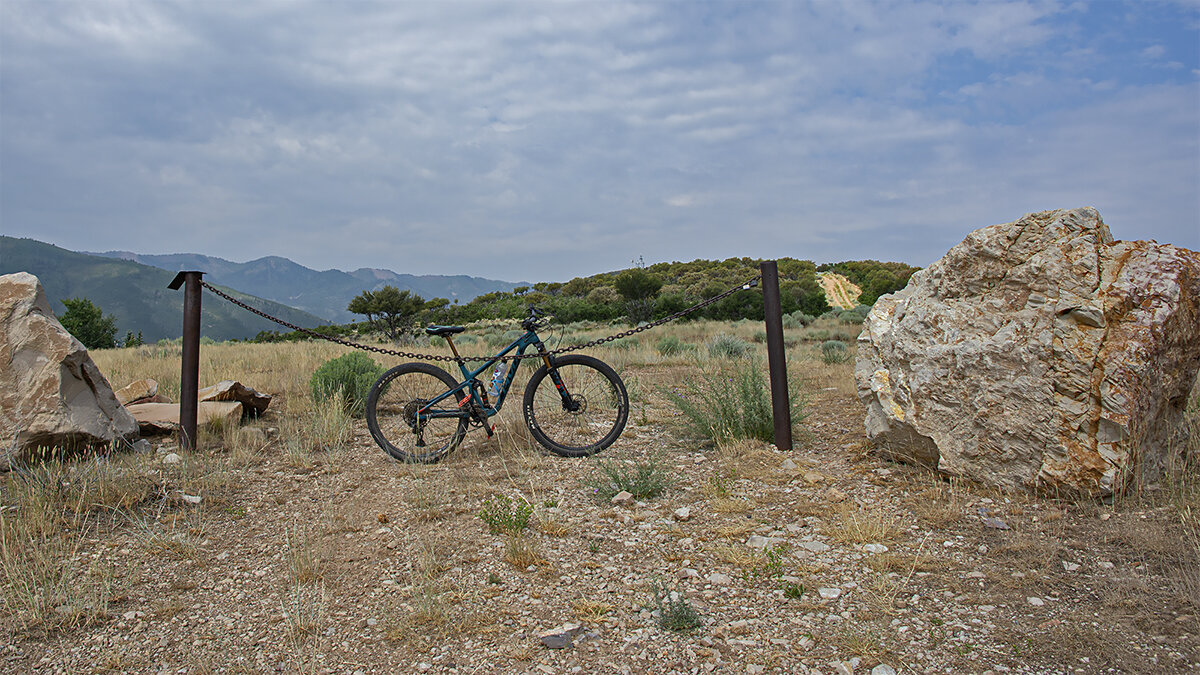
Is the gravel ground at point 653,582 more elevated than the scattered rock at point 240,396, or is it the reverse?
the scattered rock at point 240,396

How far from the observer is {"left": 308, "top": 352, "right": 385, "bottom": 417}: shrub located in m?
7.28

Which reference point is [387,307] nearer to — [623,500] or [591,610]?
[623,500]

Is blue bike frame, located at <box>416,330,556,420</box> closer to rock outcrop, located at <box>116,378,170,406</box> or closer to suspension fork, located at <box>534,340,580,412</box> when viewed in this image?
suspension fork, located at <box>534,340,580,412</box>

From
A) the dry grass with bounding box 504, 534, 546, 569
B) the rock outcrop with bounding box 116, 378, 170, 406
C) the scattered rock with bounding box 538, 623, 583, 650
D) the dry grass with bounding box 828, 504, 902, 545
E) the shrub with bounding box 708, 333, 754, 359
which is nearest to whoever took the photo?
the scattered rock with bounding box 538, 623, 583, 650

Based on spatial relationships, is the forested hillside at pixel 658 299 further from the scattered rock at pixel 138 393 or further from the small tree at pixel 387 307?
the scattered rock at pixel 138 393

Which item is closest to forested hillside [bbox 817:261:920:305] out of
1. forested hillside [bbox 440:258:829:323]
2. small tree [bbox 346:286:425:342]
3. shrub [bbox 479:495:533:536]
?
forested hillside [bbox 440:258:829:323]

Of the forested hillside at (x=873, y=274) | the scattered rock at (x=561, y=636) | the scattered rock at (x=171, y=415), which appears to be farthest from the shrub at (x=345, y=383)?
the forested hillside at (x=873, y=274)

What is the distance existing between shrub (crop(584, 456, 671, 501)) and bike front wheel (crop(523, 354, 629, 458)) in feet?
2.36

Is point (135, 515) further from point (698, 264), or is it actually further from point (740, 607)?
point (698, 264)

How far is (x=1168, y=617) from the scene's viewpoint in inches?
102

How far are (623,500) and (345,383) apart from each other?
4.46 metres

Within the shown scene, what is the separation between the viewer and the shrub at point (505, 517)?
150 inches

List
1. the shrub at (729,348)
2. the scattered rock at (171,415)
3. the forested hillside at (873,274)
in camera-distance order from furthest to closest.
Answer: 1. the forested hillside at (873,274)
2. the shrub at (729,348)
3. the scattered rock at (171,415)

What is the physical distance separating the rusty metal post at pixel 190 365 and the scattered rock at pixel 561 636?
13.9 feet
